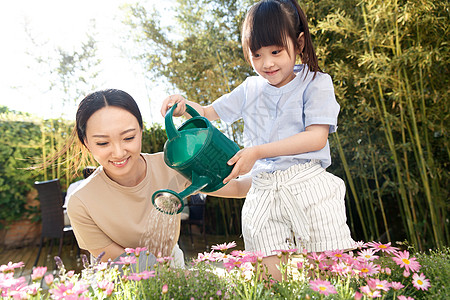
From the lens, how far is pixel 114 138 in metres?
1.36

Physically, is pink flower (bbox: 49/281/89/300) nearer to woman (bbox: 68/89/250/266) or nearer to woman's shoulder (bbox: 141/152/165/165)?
woman (bbox: 68/89/250/266)

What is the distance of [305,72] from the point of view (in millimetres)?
1451

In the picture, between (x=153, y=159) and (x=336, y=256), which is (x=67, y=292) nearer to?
(x=336, y=256)

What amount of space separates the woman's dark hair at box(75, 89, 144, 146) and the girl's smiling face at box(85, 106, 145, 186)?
2cm

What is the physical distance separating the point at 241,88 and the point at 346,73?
5.75 ft

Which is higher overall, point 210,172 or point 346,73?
point 346,73

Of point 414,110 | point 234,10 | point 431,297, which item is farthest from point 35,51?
point 431,297

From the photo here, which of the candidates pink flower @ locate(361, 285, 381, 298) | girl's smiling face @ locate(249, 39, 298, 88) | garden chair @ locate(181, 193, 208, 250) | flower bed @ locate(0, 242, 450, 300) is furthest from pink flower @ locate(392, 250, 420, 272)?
garden chair @ locate(181, 193, 208, 250)

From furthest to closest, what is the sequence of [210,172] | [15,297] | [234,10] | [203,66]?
[203,66], [234,10], [210,172], [15,297]

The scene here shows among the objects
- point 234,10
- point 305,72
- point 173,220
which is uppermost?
point 234,10

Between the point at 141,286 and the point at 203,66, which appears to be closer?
the point at 141,286

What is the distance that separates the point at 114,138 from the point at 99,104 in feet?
0.49

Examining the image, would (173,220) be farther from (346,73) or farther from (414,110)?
(414,110)

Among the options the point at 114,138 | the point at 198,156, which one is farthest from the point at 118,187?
the point at 198,156
